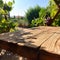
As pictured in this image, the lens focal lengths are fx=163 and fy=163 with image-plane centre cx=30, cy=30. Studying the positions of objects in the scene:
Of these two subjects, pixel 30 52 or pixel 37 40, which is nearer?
pixel 30 52

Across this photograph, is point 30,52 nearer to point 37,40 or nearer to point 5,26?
point 37,40

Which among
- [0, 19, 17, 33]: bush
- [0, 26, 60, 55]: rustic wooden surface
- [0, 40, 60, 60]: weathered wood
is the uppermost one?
[0, 26, 60, 55]: rustic wooden surface

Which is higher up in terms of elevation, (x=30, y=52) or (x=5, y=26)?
(x=30, y=52)

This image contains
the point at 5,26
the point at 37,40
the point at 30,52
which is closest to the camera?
the point at 30,52

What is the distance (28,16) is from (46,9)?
14.1 m

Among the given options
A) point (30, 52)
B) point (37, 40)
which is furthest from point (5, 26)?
point (30, 52)

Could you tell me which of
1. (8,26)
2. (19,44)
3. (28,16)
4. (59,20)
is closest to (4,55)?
(8,26)

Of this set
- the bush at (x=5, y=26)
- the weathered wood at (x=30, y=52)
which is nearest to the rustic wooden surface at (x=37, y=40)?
the weathered wood at (x=30, y=52)

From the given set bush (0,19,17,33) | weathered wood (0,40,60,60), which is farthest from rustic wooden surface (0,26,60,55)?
bush (0,19,17,33)

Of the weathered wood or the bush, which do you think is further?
the bush

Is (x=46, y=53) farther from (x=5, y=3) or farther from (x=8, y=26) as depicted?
(x=5, y=3)

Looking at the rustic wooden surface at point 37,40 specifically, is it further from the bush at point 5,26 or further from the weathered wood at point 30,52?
the bush at point 5,26

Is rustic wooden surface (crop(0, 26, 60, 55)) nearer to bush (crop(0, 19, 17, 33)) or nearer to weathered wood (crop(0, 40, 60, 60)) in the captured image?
weathered wood (crop(0, 40, 60, 60))

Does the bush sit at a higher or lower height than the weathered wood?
lower
